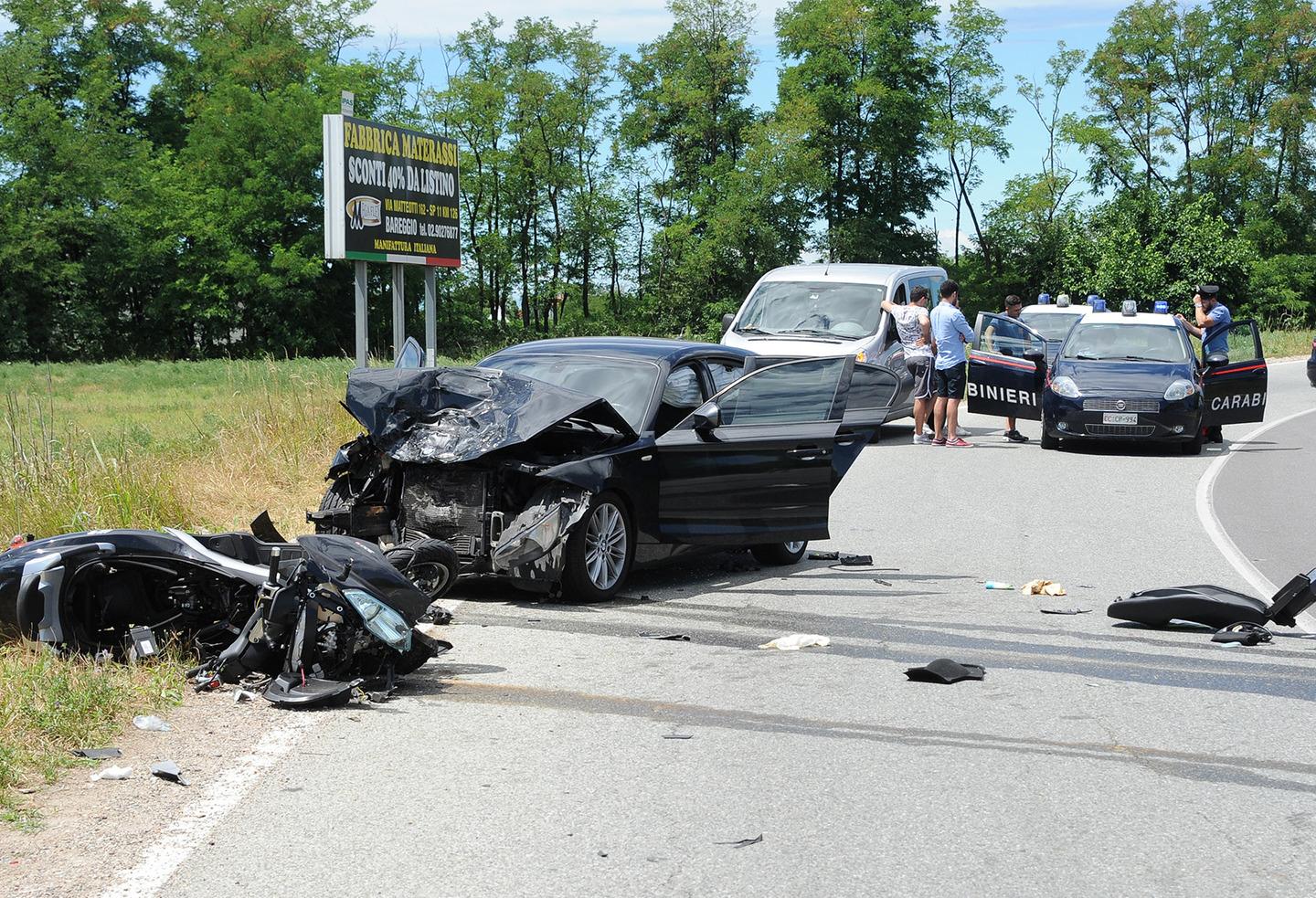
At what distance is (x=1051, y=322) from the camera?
24.2 metres

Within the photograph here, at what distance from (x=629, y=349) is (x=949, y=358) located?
29.9 ft

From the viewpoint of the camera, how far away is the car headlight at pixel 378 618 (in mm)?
5938

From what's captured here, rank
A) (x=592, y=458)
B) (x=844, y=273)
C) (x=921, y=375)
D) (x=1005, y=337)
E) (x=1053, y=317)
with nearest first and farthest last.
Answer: (x=592, y=458), (x=921, y=375), (x=1005, y=337), (x=844, y=273), (x=1053, y=317)

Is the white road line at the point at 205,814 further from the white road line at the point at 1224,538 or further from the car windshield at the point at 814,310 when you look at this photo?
the car windshield at the point at 814,310

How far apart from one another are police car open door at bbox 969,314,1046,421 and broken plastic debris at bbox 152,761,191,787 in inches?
589

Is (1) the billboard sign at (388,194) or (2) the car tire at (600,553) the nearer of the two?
(2) the car tire at (600,553)

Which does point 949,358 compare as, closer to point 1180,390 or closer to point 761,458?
point 1180,390

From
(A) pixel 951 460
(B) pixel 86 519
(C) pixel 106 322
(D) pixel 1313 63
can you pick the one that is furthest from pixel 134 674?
(D) pixel 1313 63

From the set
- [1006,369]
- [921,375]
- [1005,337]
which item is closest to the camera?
[921,375]

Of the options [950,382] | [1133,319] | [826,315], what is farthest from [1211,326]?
[826,315]

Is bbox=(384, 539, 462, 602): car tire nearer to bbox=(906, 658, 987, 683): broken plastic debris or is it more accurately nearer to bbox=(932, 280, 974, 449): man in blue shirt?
bbox=(906, 658, 987, 683): broken plastic debris

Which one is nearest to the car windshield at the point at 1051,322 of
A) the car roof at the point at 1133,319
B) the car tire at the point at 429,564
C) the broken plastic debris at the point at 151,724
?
the car roof at the point at 1133,319

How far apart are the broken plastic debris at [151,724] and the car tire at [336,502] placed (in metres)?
2.89

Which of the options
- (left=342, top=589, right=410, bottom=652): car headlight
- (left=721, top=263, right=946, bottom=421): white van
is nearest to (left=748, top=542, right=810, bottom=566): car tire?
(left=342, top=589, right=410, bottom=652): car headlight
